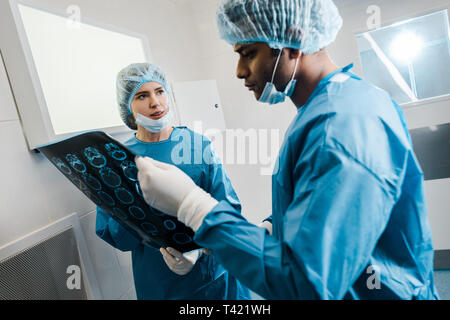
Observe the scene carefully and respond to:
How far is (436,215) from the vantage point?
86.5 inches

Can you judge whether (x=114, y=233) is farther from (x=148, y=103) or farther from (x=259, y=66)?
(x=259, y=66)

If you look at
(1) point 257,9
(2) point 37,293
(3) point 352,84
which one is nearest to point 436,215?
(3) point 352,84

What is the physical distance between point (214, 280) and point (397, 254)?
753 mm

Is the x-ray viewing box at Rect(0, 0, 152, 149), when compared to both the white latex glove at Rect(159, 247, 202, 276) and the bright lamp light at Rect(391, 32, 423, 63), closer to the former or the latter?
the white latex glove at Rect(159, 247, 202, 276)

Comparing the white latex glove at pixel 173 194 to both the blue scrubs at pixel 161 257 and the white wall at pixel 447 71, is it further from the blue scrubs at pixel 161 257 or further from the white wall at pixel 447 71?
the white wall at pixel 447 71

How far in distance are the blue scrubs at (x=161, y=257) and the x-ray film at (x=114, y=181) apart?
245 mm

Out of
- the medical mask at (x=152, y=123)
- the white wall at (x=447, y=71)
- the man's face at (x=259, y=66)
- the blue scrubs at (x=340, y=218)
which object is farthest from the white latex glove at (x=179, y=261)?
the white wall at (x=447, y=71)

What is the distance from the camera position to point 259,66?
73cm

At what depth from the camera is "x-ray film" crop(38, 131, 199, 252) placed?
684 mm

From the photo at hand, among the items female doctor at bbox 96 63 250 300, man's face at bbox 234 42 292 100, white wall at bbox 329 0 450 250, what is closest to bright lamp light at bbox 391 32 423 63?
white wall at bbox 329 0 450 250

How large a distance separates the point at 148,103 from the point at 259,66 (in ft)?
2.30

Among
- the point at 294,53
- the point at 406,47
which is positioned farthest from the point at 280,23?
the point at 406,47

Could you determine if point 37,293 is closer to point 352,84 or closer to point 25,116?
point 25,116
